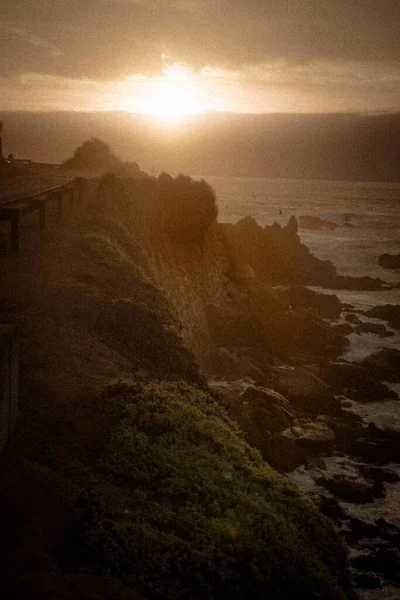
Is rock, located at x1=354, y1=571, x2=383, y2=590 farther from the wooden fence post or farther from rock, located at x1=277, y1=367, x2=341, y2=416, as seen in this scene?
the wooden fence post

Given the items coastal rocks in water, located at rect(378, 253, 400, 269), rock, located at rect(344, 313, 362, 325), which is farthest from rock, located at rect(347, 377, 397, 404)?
coastal rocks in water, located at rect(378, 253, 400, 269)

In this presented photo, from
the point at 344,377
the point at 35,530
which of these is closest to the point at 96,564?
the point at 35,530

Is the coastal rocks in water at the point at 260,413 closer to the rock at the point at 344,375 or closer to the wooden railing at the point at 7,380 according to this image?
the rock at the point at 344,375

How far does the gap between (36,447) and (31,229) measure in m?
13.4

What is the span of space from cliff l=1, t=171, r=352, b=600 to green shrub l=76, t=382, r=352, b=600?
0.9 inches

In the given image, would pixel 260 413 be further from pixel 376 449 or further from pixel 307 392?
pixel 307 392

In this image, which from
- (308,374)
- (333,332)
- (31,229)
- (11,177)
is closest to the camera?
(31,229)

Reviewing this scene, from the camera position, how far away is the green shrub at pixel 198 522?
284 inches

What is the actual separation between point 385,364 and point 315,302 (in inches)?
552

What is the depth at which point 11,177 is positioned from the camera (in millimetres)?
34688

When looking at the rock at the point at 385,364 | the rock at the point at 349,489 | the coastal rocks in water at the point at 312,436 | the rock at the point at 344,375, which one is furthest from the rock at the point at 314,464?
the rock at the point at 385,364

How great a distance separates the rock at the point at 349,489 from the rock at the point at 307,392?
6266 millimetres

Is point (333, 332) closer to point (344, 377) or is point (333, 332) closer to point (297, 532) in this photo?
point (344, 377)

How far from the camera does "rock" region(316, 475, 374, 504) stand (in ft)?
61.1
